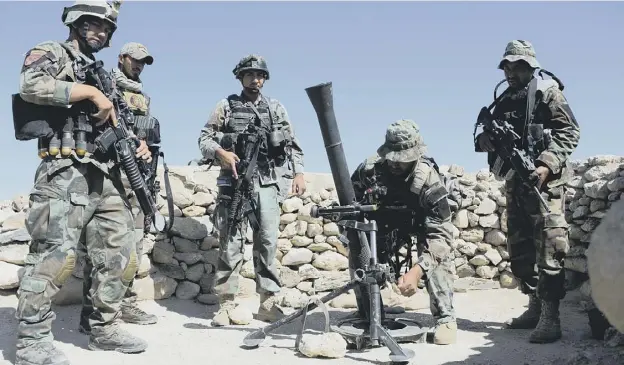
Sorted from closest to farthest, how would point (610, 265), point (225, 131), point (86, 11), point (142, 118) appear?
point (610, 265) < point (86, 11) < point (142, 118) < point (225, 131)

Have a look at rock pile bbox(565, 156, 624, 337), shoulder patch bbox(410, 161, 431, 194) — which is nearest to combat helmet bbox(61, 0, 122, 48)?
shoulder patch bbox(410, 161, 431, 194)

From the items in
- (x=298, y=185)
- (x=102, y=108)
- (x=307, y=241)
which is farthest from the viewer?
(x=307, y=241)

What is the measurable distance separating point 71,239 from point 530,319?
4139 mm

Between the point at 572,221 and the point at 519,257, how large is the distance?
2.22m

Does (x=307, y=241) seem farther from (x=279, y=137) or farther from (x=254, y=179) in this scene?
(x=279, y=137)

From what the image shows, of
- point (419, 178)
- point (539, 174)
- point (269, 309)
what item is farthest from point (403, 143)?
point (269, 309)

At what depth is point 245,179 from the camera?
5.50 meters

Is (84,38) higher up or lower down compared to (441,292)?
higher up

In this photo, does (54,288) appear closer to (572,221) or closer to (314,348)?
(314,348)

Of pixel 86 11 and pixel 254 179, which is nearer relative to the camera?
pixel 86 11

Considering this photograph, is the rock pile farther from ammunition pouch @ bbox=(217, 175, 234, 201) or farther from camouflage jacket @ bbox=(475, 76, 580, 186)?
ammunition pouch @ bbox=(217, 175, 234, 201)

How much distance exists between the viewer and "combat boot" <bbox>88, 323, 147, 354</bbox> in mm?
4488

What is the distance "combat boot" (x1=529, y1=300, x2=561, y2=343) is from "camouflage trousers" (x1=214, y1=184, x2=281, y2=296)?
7.97 feet

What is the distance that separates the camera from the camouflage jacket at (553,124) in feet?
15.9
